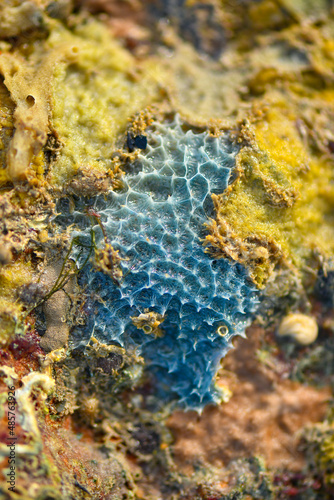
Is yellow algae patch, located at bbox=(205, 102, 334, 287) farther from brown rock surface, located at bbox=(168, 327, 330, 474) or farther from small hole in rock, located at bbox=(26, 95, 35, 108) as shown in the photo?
small hole in rock, located at bbox=(26, 95, 35, 108)

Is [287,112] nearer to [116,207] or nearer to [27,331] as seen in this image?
[116,207]

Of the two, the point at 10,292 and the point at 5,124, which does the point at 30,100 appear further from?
the point at 10,292

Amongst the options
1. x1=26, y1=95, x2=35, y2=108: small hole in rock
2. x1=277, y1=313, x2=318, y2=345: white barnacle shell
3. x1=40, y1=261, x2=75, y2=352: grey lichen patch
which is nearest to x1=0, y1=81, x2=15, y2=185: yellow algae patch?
x1=26, y1=95, x2=35, y2=108: small hole in rock

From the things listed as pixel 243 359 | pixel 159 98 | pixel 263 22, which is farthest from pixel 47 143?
pixel 263 22

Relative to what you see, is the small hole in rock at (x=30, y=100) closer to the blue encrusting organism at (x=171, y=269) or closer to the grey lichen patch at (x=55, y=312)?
the blue encrusting organism at (x=171, y=269)

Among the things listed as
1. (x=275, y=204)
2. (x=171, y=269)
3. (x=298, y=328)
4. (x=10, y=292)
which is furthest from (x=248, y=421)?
(x=10, y=292)

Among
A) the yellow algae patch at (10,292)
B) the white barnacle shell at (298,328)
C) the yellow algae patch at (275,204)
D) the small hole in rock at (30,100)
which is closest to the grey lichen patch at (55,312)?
the yellow algae patch at (10,292)
